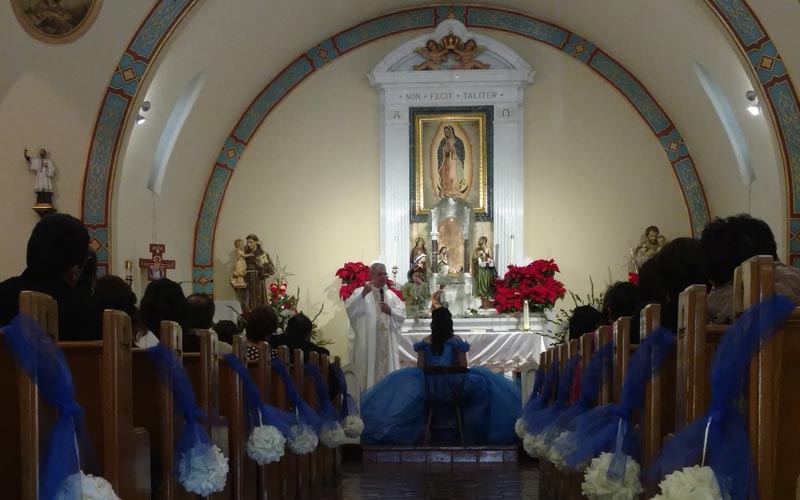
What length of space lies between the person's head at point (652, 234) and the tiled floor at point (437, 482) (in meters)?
5.89

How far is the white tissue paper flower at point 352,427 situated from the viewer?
30.6ft

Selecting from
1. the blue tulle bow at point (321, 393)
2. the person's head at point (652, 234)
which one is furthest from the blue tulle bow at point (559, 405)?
the person's head at point (652, 234)

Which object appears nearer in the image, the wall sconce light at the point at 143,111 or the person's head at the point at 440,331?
the person's head at the point at 440,331

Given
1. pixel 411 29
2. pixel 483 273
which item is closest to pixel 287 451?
pixel 483 273

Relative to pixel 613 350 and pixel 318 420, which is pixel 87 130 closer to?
pixel 318 420

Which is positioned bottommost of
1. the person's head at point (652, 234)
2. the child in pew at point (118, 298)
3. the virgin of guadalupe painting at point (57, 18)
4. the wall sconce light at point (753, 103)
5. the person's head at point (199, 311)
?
the person's head at point (199, 311)

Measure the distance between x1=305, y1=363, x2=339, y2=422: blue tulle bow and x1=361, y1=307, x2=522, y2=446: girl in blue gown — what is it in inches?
59.6

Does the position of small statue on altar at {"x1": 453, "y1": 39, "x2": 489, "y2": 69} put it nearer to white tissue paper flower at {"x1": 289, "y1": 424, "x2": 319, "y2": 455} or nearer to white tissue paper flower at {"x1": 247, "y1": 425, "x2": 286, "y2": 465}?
white tissue paper flower at {"x1": 289, "y1": 424, "x2": 319, "y2": 455}

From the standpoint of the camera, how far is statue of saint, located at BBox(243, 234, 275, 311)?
1466 cm

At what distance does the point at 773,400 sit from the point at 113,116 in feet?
30.2

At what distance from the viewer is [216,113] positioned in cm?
1441

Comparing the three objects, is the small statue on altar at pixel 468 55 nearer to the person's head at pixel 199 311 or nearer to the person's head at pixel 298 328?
the person's head at pixel 298 328

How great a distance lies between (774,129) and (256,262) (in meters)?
6.53

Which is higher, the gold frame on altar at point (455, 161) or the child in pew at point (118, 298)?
the gold frame on altar at point (455, 161)
